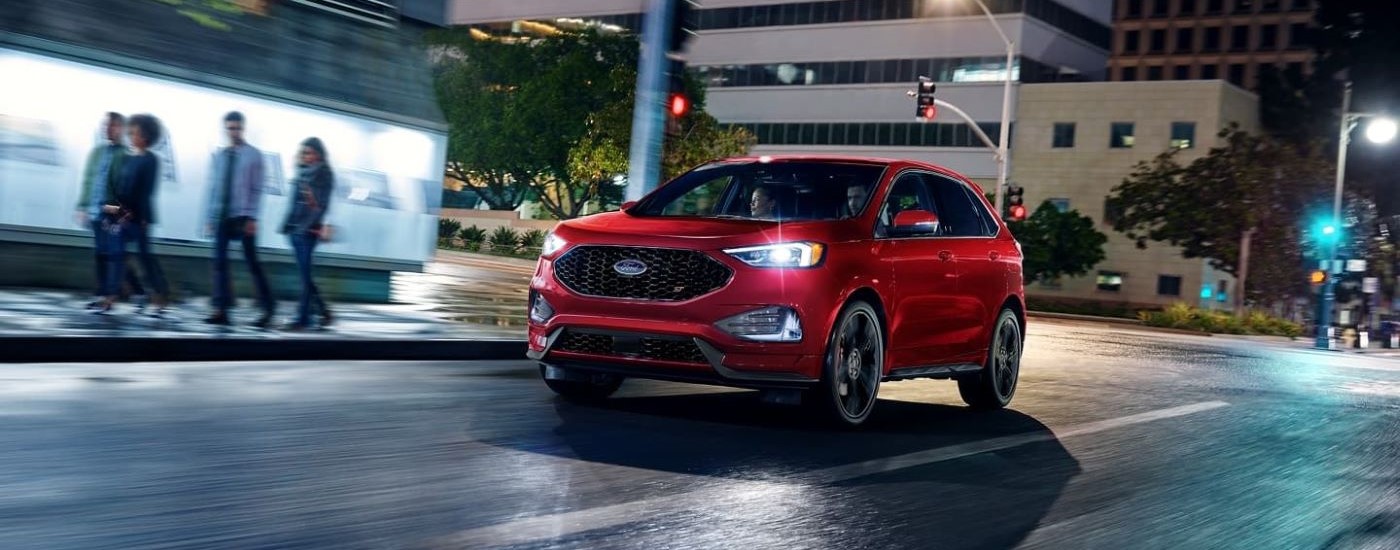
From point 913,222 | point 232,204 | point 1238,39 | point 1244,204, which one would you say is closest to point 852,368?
point 913,222

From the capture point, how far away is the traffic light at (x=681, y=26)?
52.3 ft

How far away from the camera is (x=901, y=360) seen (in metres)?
9.27

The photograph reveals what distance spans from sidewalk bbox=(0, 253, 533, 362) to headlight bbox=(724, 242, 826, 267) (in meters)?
4.64

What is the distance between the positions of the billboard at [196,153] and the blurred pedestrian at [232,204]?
36.2 inches

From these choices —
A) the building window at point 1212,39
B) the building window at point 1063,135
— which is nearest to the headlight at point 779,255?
the building window at point 1063,135

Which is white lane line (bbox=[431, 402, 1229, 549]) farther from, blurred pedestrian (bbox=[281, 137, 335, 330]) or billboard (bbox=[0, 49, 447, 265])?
billboard (bbox=[0, 49, 447, 265])

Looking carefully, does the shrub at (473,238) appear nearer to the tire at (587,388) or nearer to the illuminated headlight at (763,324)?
the tire at (587,388)

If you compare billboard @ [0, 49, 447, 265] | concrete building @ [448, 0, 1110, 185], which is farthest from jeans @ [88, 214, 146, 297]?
concrete building @ [448, 0, 1110, 185]

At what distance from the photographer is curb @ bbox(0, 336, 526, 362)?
32.4ft

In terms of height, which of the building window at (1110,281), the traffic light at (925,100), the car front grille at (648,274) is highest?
the traffic light at (925,100)

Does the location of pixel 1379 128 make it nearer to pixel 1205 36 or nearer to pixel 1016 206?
pixel 1016 206

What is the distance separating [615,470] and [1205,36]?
337 ft

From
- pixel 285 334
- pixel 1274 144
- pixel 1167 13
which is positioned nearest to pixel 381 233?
pixel 285 334

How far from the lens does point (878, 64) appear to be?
74.8 metres
